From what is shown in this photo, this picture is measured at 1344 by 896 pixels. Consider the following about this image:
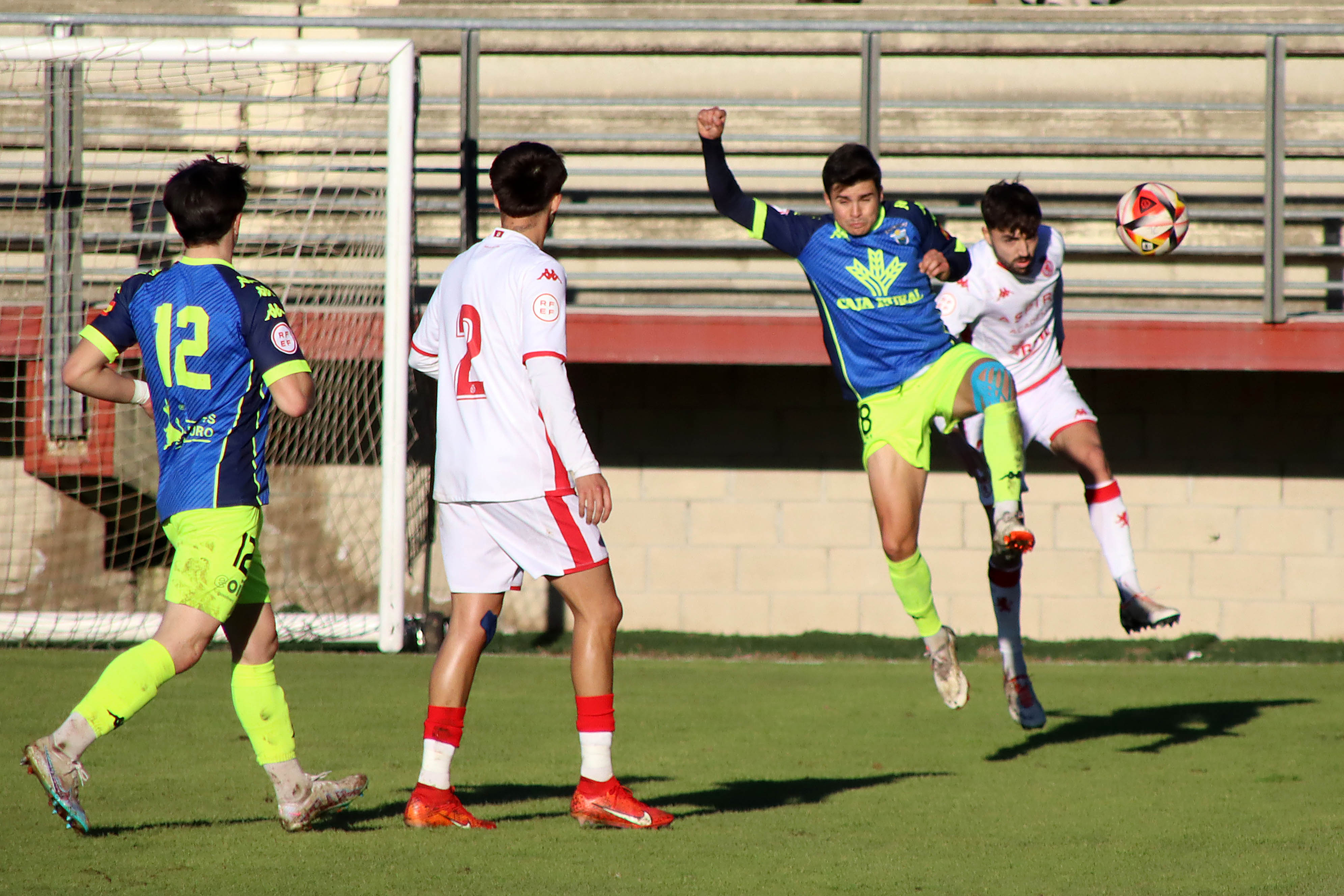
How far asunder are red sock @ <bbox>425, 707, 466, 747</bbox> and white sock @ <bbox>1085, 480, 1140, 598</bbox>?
10.5 feet

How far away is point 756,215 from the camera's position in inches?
221

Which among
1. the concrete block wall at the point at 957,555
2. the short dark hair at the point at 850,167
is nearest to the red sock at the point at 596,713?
the short dark hair at the point at 850,167

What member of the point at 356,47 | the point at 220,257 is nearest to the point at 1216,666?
the point at 356,47

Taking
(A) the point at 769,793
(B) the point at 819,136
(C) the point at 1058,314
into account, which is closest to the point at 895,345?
(C) the point at 1058,314

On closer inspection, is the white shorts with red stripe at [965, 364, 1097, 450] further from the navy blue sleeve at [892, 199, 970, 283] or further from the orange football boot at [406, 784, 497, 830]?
the orange football boot at [406, 784, 497, 830]

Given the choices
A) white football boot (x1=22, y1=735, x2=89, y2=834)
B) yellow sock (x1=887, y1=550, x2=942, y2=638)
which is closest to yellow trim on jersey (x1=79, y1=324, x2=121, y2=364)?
white football boot (x1=22, y1=735, x2=89, y2=834)

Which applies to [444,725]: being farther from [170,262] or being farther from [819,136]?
[819,136]

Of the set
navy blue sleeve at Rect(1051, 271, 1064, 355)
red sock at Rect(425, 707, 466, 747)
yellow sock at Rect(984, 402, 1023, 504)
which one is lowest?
red sock at Rect(425, 707, 466, 747)

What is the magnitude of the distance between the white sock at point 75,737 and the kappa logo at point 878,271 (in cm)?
333

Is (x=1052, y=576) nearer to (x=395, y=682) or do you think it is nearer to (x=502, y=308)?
(x=395, y=682)

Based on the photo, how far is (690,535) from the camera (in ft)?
33.5

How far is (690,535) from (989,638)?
230cm

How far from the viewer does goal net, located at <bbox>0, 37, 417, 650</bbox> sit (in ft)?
24.6

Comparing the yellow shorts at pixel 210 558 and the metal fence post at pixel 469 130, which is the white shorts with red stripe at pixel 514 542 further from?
the metal fence post at pixel 469 130
